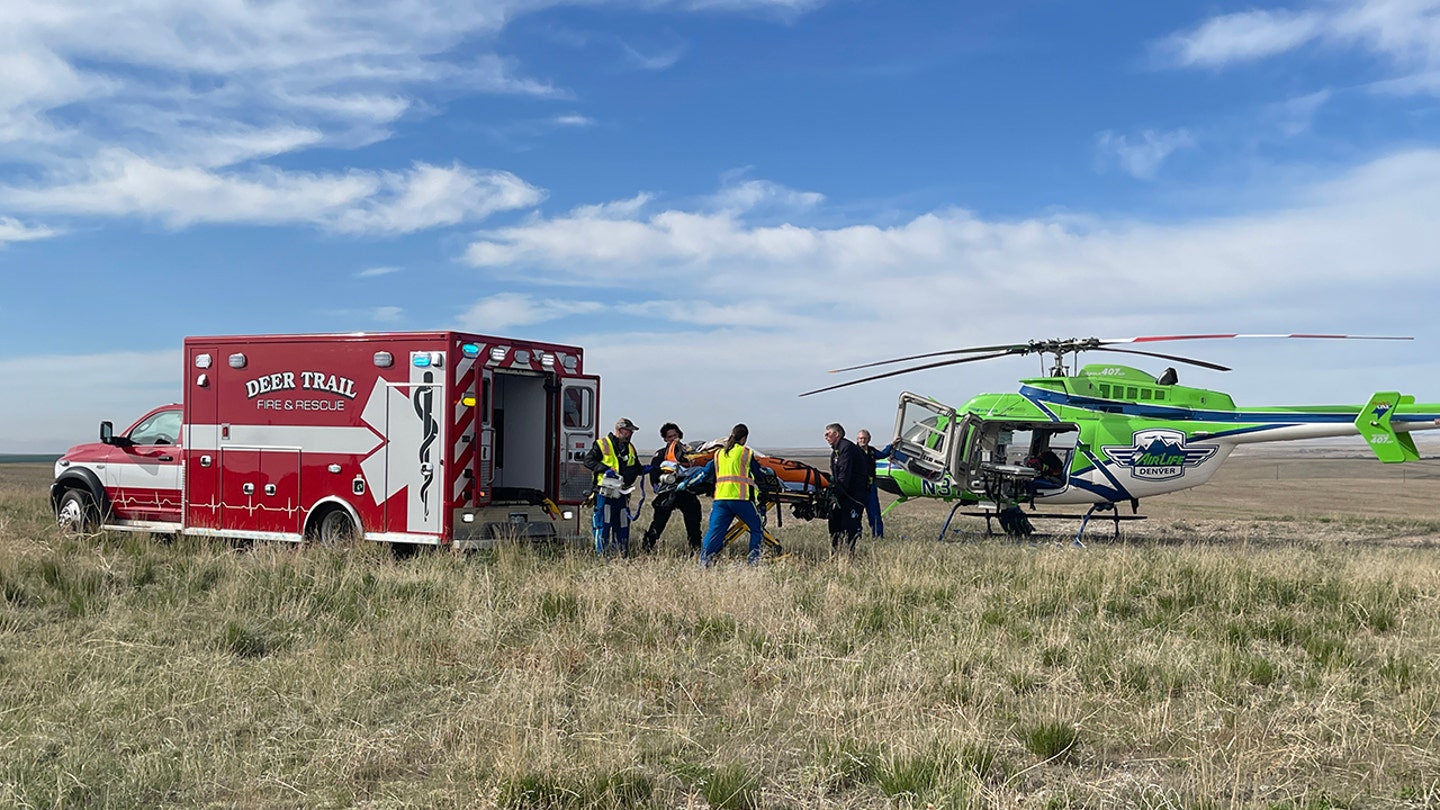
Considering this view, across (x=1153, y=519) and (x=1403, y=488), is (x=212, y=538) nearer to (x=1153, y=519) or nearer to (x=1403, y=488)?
(x=1153, y=519)

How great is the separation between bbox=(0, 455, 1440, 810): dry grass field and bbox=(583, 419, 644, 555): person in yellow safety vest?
1455mm

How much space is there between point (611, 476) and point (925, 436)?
21.2 ft

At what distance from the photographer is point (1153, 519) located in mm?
22078

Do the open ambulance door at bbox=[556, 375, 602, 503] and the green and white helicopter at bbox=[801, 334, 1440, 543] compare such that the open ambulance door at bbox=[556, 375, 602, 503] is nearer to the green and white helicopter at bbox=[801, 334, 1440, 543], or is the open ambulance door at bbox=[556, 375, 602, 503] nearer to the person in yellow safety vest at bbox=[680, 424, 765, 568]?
the person in yellow safety vest at bbox=[680, 424, 765, 568]

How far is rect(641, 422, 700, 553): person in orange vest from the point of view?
12656 millimetres

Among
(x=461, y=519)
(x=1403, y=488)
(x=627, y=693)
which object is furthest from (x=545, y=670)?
(x=1403, y=488)

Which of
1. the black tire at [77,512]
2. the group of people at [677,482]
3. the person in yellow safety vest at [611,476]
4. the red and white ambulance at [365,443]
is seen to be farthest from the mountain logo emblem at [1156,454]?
the black tire at [77,512]

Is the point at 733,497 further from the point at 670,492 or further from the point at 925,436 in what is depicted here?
the point at 925,436

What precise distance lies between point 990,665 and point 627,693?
223 centimetres

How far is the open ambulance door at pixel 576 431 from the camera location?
42.0ft

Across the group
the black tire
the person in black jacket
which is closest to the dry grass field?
the person in black jacket

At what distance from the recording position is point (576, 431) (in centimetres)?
1297

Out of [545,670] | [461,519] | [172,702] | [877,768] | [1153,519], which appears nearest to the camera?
[877,768]

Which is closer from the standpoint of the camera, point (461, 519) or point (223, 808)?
point (223, 808)
